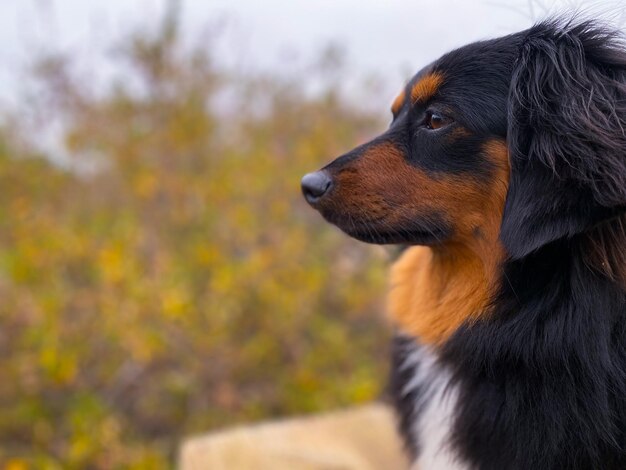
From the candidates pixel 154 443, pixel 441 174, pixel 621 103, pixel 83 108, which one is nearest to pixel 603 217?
pixel 621 103

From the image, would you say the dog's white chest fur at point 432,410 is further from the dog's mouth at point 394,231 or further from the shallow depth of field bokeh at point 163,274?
the shallow depth of field bokeh at point 163,274

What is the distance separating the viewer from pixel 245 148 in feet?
18.0

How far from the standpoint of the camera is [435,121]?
86.5 inches

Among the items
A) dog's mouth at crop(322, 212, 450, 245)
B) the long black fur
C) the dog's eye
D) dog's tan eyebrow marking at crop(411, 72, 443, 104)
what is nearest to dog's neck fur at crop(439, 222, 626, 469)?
the long black fur

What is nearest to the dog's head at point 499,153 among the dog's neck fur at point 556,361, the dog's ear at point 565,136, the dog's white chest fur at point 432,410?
the dog's ear at point 565,136

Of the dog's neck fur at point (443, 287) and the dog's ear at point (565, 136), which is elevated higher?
the dog's ear at point (565, 136)

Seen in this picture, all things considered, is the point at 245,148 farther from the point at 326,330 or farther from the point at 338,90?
the point at 326,330

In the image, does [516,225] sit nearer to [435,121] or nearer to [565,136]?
[565,136]

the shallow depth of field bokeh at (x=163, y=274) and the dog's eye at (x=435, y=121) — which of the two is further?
the shallow depth of field bokeh at (x=163, y=274)

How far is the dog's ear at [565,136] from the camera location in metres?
1.80

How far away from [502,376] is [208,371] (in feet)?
8.58

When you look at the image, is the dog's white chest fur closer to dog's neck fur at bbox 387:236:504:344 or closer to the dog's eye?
dog's neck fur at bbox 387:236:504:344

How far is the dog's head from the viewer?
1.83 meters

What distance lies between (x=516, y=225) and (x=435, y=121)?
19.5 inches
